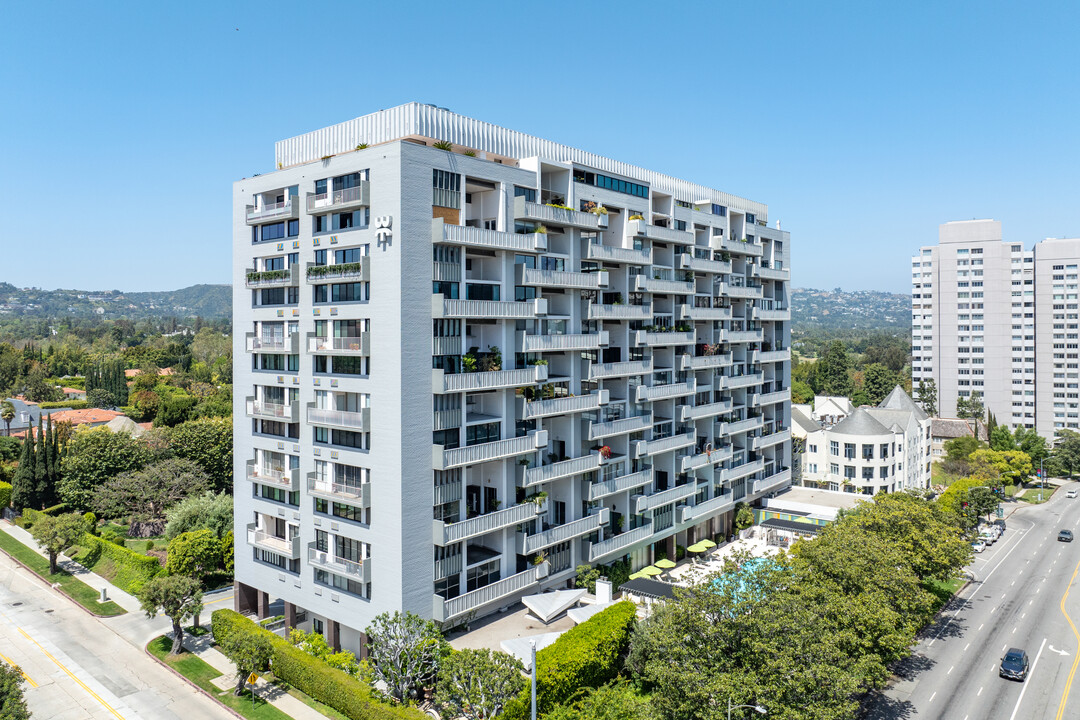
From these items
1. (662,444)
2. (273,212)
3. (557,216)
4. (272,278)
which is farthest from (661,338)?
(273,212)

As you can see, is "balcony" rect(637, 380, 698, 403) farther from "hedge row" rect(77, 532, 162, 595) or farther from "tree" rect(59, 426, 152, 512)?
"tree" rect(59, 426, 152, 512)

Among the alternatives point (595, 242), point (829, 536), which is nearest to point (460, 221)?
point (595, 242)

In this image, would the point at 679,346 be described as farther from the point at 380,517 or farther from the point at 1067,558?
the point at 1067,558

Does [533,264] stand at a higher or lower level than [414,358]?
higher

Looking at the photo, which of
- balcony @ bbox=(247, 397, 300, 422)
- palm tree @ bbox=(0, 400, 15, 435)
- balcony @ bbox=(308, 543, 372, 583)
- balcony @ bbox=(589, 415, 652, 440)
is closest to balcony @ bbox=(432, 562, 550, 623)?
balcony @ bbox=(308, 543, 372, 583)

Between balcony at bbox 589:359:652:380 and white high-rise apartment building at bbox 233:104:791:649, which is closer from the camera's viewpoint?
white high-rise apartment building at bbox 233:104:791:649

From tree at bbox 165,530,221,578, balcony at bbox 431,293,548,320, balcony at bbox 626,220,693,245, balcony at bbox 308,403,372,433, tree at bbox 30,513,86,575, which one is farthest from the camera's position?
tree at bbox 30,513,86,575

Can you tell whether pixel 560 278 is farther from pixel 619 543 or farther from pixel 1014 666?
pixel 1014 666
